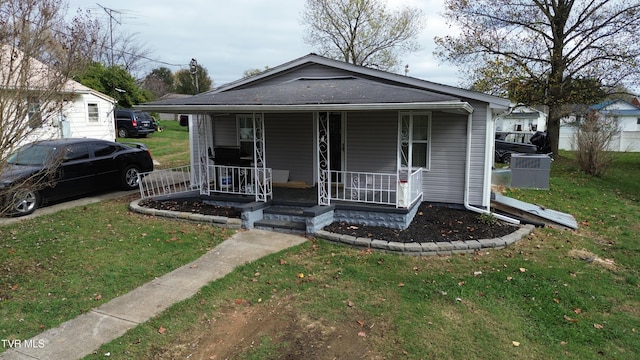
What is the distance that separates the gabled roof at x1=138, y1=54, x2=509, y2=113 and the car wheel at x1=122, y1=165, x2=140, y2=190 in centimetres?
320

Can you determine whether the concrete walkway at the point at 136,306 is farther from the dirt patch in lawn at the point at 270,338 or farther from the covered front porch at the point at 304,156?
the covered front porch at the point at 304,156

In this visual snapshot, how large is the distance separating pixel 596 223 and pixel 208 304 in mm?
8269

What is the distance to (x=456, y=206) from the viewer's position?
347 inches

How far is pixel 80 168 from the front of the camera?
31.2ft

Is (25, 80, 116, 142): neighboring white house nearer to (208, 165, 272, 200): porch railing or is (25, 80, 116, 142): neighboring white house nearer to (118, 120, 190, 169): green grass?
(118, 120, 190, 169): green grass

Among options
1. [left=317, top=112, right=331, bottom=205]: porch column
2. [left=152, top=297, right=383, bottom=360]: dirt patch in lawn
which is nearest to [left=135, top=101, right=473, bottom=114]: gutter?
[left=317, top=112, right=331, bottom=205]: porch column

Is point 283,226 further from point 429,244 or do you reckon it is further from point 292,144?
point 292,144

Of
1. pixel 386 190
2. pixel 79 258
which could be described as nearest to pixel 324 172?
pixel 386 190

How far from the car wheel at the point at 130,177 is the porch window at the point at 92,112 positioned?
12.0m

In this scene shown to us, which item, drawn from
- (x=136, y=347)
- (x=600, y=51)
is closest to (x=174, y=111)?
(x=136, y=347)

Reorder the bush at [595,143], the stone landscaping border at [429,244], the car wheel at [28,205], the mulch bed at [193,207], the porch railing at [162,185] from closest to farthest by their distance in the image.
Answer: the stone landscaping border at [429,244], the car wheel at [28,205], the mulch bed at [193,207], the porch railing at [162,185], the bush at [595,143]

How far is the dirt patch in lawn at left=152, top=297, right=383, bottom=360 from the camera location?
3804mm

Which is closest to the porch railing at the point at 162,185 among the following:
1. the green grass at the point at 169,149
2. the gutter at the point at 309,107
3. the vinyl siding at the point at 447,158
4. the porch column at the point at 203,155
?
the porch column at the point at 203,155

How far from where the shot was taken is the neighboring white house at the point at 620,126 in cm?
2051
